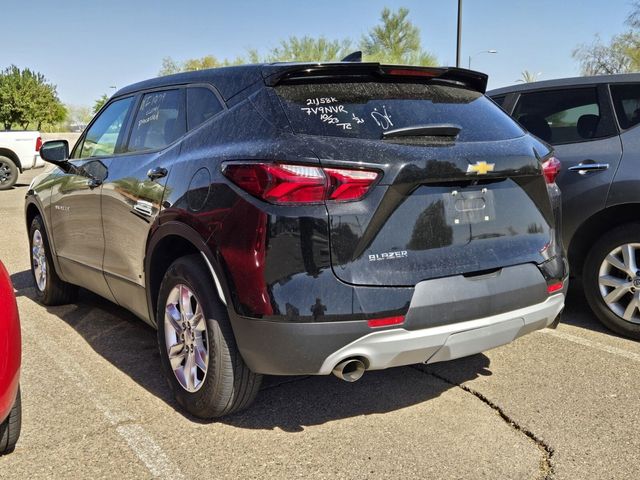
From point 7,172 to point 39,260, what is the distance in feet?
40.0

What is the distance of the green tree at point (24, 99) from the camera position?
1980 inches

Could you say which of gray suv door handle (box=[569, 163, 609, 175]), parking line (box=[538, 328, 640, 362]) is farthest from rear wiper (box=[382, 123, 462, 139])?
parking line (box=[538, 328, 640, 362])

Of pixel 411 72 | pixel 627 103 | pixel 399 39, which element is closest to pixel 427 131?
pixel 411 72

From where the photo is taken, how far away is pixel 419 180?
2750mm

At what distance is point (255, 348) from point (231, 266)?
367 mm

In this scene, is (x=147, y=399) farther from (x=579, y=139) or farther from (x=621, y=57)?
(x=621, y=57)

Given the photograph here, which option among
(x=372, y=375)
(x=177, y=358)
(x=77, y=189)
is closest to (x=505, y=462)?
(x=372, y=375)

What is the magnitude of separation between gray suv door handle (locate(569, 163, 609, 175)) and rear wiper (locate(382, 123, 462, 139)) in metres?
1.83

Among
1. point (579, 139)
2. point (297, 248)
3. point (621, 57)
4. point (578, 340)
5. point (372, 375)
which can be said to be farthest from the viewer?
point (621, 57)

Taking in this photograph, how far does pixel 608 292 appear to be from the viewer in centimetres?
442

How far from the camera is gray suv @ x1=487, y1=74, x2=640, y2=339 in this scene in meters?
4.27

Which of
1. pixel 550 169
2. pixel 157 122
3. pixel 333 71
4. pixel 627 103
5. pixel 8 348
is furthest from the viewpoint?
pixel 627 103

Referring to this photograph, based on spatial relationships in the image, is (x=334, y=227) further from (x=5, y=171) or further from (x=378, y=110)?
(x=5, y=171)

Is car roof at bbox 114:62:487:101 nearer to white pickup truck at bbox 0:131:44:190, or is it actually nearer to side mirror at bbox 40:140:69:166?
side mirror at bbox 40:140:69:166
